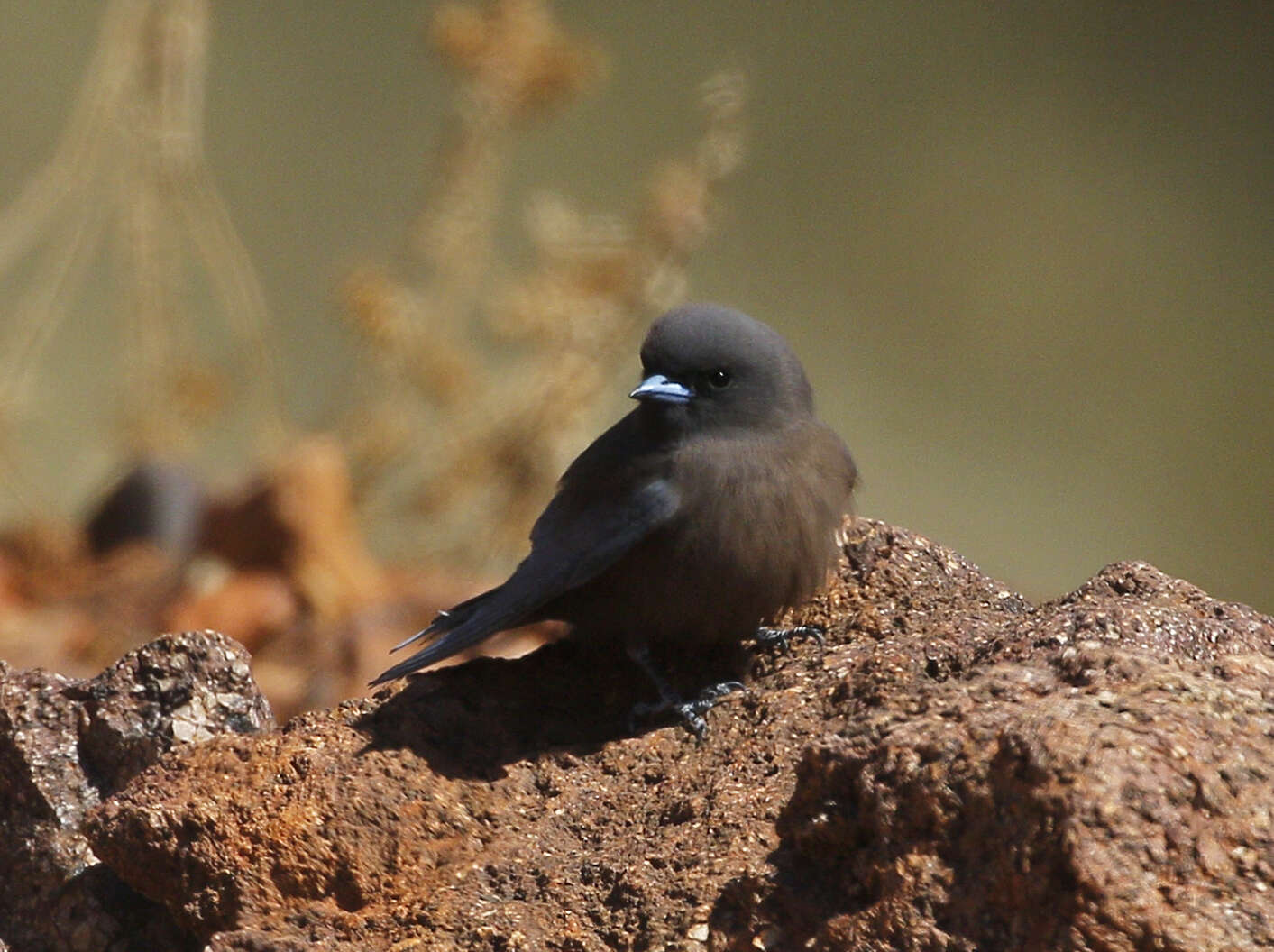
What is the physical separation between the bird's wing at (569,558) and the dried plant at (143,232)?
3.62 metres

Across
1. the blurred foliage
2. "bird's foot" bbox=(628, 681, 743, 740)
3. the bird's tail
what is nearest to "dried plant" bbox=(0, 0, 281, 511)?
the blurred foliage

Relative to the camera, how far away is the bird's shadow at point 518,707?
3.42m

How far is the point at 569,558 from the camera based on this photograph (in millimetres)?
3877

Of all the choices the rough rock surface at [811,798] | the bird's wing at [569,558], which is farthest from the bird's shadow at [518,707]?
the bird's wing at [569,558]

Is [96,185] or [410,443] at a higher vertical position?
[96,185]

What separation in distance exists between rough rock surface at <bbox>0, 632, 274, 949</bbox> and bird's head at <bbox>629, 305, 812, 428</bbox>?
3.64 feet

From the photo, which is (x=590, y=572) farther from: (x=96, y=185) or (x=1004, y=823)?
Answer: (x=96, y=185)

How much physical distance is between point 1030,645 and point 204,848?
1407mm

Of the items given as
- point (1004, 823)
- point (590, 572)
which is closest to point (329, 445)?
point (590, 572)

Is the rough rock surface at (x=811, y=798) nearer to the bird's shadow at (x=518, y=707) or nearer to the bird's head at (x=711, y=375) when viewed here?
the bird's shadow at (x=518, y=707)

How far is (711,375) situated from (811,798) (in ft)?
5.18

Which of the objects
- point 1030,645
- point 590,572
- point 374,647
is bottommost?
point 1030,645

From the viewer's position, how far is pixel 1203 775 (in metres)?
2.38

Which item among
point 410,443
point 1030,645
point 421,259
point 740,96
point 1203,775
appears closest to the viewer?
point 1203,775
